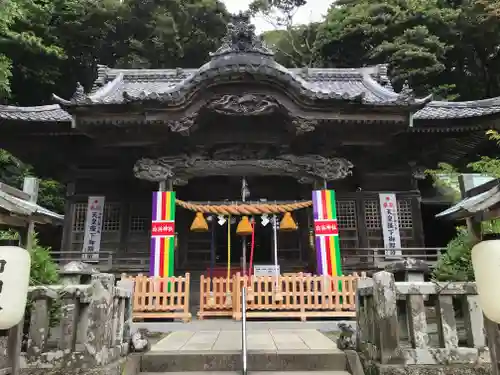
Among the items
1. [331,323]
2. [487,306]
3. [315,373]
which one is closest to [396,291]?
[487,306]

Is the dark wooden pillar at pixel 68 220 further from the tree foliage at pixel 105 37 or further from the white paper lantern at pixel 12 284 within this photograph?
the tree foliage at pixel 105 37

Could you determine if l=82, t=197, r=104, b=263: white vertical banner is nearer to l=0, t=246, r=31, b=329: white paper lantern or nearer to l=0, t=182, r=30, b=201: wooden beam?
l=0, t=182, r=30, b=201: wooden beam

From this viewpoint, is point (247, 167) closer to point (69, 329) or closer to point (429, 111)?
point (429, 111)

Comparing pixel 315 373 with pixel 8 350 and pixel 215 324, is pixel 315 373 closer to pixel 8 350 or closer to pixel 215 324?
pixel 8 350

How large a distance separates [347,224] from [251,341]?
21.5 ft

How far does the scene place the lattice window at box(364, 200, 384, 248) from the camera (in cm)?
1164

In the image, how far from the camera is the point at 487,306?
3.19 metres

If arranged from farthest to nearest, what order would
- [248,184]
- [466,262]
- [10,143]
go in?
1. [248,184]
2. [10,143]
3. [466,262]

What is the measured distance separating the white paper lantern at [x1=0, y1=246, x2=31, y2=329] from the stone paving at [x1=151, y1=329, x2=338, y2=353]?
7.65 feet

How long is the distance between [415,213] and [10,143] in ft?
39.5

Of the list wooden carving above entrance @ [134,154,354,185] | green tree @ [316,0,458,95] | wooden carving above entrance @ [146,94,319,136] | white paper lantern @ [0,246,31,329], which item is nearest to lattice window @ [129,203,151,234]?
wooden carving above entrance @ [134,154,354,185]

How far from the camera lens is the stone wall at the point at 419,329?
13.2 feet

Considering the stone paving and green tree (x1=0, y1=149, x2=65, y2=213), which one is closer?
the stone paving

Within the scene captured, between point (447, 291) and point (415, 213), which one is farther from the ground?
point (415, 213)
